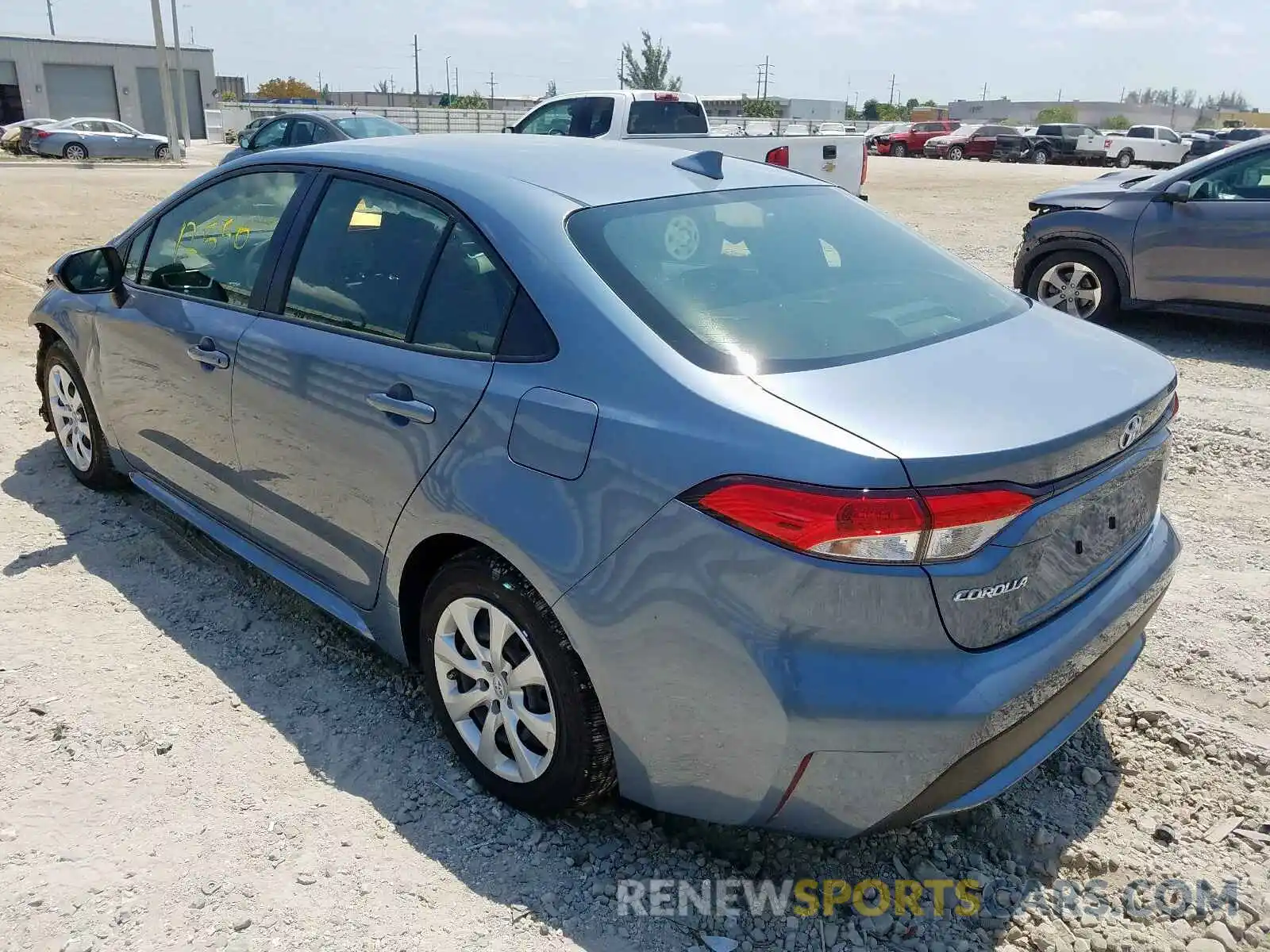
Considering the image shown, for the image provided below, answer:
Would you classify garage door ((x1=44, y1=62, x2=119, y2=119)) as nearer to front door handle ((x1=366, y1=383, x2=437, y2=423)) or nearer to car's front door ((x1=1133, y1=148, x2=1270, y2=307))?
car's front door ((x1=1133, y1=148, x2=1270, y2=307))

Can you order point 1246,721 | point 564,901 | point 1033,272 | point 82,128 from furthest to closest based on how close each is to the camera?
point 82,128 → point 1033,272 → point 1246,721 → point 564,901

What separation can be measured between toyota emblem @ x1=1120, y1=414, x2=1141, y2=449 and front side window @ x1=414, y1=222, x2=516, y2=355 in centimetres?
152

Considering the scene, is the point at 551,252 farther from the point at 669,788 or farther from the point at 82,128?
the point at 82,128

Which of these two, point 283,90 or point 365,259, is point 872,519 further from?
point 283,90

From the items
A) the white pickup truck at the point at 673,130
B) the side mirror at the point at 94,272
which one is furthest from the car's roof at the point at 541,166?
the white pickup truck at the point at 673,130

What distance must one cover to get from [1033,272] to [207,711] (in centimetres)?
735

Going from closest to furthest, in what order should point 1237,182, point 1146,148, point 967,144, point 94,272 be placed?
point 94,272 < point 1237,182 < point 1146,148 < point 967,144

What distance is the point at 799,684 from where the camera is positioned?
2.07m

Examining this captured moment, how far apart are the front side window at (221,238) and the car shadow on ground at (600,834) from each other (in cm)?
125

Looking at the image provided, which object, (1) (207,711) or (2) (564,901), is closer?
(2) (564,901)

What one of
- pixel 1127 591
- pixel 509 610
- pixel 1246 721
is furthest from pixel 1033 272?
pixel 509 610

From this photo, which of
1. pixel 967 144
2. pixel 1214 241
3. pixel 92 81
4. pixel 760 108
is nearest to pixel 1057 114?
pixel 760 108

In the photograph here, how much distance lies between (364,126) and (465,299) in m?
14.3

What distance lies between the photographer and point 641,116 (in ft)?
45.9
